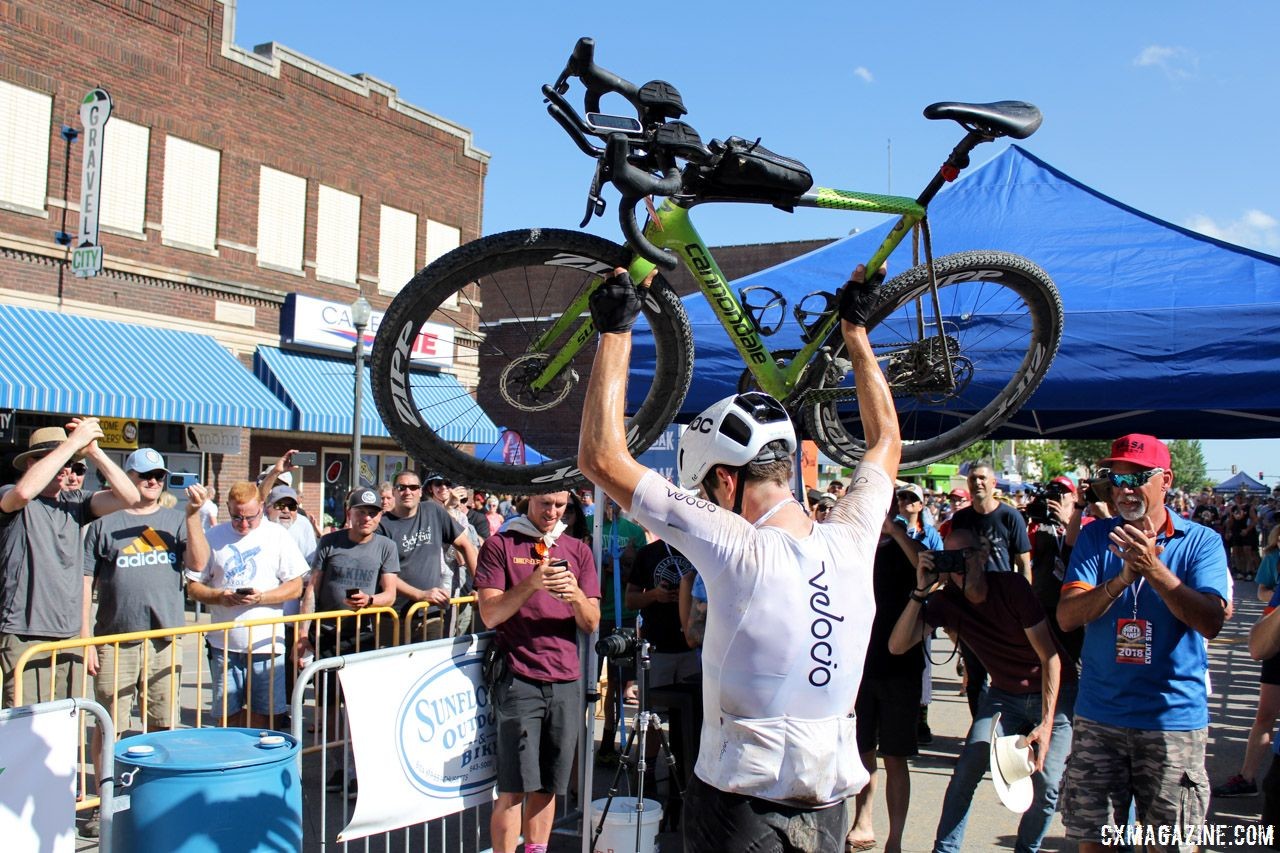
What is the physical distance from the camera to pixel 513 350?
3877mm

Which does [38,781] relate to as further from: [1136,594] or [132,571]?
[1136,594]

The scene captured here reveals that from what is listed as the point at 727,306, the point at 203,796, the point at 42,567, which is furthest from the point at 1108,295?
the point at 42,567

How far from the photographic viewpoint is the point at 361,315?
13.9 meters

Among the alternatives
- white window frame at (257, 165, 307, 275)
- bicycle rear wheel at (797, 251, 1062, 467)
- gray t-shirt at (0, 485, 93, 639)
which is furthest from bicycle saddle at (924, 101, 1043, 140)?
white window frame at (257, 165, 307, 275)

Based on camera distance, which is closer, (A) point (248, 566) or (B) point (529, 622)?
(B) point (529, 622)

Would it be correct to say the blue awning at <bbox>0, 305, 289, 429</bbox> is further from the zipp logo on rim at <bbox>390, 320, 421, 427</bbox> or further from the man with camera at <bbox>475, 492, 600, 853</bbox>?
the zipp logo on rim at <bbox>390, 320, 421, 427</bbox>

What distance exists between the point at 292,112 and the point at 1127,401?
17.3 metres

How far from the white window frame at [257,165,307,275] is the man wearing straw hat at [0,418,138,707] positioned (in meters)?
14.1

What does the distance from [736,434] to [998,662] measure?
10.4ft

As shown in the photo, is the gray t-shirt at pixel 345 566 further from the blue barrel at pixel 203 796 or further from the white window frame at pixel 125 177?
the white window frame at pixel 125 177

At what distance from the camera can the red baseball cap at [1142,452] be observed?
13.3ft

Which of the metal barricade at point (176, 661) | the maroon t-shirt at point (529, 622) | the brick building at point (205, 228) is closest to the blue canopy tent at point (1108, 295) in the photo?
the maroon t-shirt at point (529, 622)

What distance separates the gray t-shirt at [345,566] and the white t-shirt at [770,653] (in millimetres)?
4401

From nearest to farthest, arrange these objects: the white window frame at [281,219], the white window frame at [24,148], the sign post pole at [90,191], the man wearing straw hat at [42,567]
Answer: the man wearing straw hat at [42,567], the white window frame at [24,148], the sign post pole at [90,191], the white window frame at [281,219]
